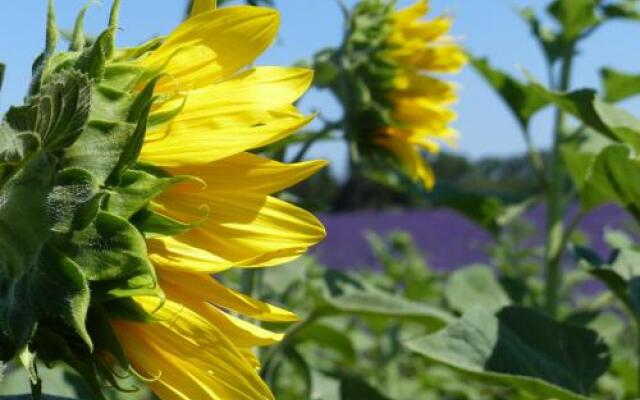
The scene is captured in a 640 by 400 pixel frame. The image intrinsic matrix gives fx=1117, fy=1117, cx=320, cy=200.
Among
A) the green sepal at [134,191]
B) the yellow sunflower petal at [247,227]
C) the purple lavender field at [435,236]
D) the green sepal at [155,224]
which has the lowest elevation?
the purple lavender field at [435,236]

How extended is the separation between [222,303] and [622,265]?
2.19 feet

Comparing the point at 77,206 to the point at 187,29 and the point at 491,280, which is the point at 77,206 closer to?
the point at 187,29

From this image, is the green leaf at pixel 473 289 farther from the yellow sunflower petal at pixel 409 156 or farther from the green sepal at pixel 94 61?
the green sepal at pixel 94 61

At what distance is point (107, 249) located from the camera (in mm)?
721

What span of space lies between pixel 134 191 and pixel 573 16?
1516mm

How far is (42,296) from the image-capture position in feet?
2.39

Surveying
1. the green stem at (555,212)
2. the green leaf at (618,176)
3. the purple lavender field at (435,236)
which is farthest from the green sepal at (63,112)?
the purple lavender field at (435,236)

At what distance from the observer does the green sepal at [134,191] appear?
73cm

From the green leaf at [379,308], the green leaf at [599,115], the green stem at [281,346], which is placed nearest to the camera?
the green leaf at [599,115]

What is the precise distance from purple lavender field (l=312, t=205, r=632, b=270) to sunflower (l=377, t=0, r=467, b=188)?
3.95m

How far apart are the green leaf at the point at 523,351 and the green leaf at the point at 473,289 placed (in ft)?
1.58

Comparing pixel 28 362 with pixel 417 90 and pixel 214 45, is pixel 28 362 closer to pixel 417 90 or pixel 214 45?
pixel 214 45

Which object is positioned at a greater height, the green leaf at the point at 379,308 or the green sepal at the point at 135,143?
the green sepal at the point at 135,143

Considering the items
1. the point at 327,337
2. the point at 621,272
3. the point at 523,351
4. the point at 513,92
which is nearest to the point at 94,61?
the point at 523,351
